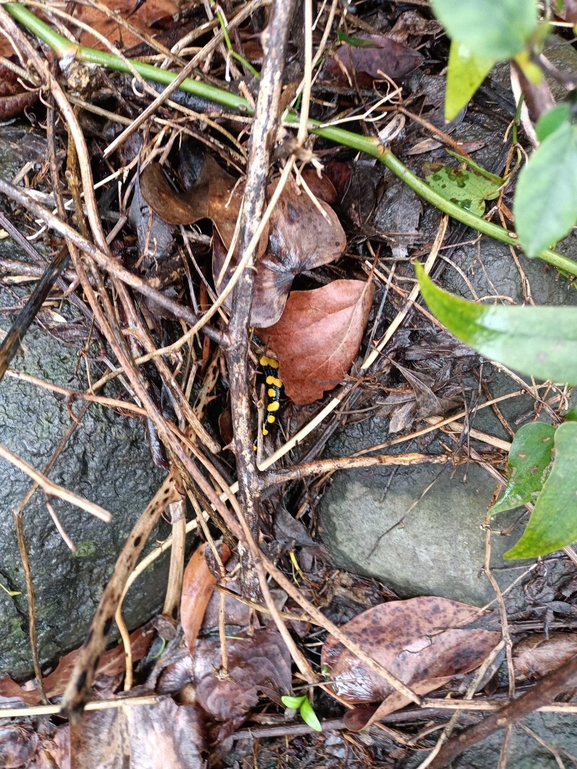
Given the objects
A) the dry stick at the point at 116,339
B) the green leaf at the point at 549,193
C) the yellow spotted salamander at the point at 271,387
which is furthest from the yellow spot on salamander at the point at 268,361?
the green leaf at the point at 549,193

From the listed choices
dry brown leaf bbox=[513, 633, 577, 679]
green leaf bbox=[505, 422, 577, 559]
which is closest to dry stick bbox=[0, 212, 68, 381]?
green leaf bbox=[505, 422, 577, 559]

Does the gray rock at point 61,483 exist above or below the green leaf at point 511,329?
→ below

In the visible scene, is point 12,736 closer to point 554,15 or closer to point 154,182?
point 154,182

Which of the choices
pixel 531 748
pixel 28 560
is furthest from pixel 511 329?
pixel 531 748

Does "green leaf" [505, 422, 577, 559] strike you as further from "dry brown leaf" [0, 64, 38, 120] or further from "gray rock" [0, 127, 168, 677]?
"dry brown leaf" [0, 64, 38, 120]

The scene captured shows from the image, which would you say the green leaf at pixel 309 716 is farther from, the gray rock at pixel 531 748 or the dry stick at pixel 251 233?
the dry stick at pixel 251 233
